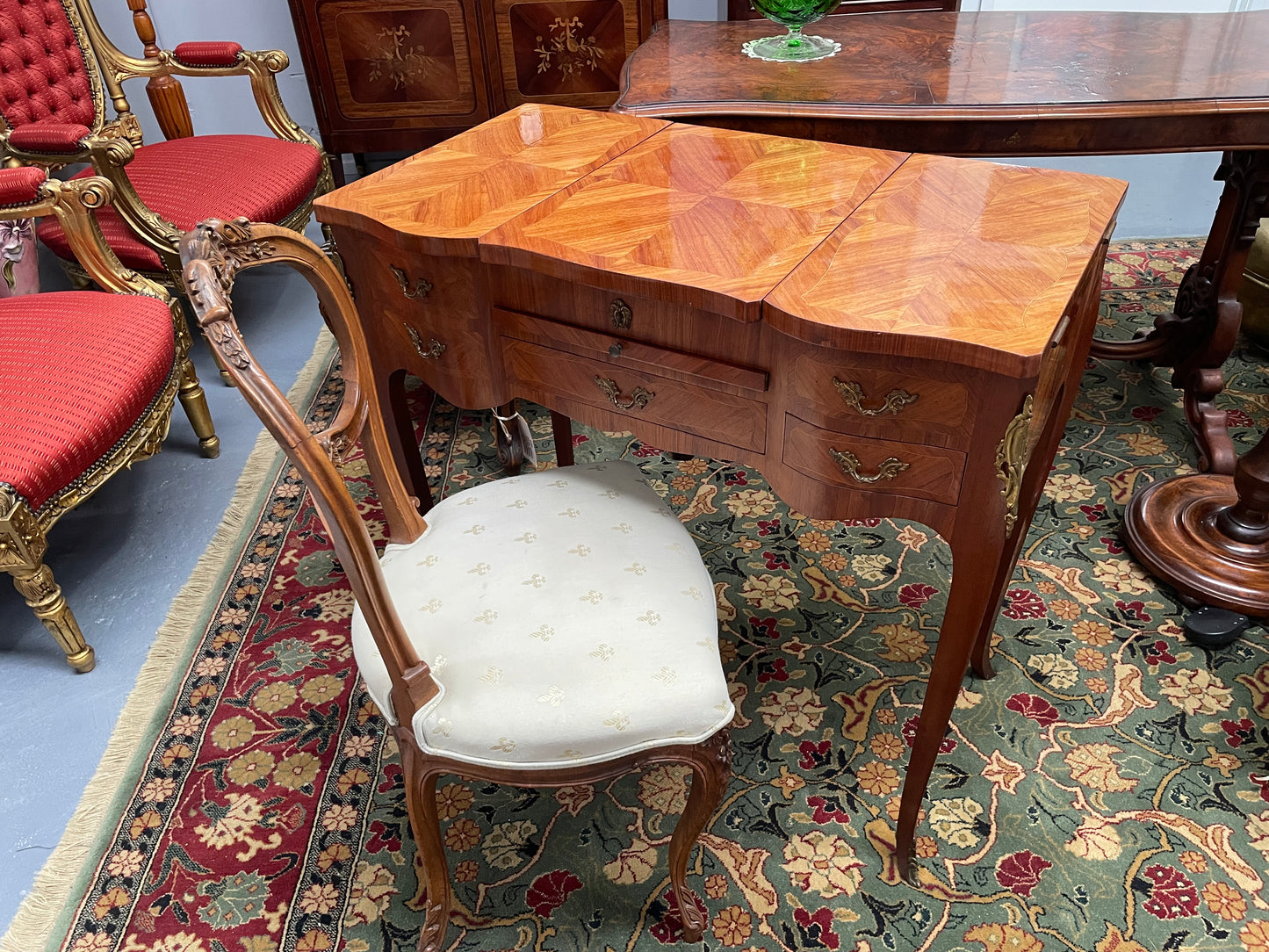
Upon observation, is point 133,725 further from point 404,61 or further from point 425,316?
point 404,61

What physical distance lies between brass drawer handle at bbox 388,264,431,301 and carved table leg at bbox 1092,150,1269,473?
1.87m

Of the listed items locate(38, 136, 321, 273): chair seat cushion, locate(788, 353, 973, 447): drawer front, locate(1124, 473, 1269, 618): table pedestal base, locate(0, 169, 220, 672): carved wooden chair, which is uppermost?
locate(788, 353, 973, 447): drawer front

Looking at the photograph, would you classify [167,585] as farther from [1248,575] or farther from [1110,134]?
[1248,575]

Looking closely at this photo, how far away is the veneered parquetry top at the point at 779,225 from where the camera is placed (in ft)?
3.63

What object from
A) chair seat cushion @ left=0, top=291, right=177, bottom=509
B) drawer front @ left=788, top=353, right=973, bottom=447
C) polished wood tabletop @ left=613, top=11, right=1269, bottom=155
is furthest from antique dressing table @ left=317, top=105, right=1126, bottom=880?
chair seat cushion @ left=0, top=291, right=177, bottom=509

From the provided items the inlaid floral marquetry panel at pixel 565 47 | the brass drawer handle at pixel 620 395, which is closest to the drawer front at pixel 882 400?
the brass drawer handle at pixel 620 395

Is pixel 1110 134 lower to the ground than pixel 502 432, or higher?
Answer: higher

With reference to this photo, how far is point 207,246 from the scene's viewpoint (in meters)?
1.01

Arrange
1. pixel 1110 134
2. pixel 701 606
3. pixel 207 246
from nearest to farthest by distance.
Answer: pixel 207 246 < pixel 701 606 < pixel 1110 134

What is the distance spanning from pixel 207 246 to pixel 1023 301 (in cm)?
95

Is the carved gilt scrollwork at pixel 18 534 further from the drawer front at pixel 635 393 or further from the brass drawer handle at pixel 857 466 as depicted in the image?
the brass drawer handle at pixel 857 466

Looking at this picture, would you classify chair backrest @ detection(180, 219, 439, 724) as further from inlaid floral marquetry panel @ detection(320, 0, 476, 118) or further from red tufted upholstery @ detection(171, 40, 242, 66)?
inlaid floral marquetry panel @ detection(320, 0, 476, 118)

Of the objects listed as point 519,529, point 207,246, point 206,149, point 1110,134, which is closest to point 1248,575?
point 1110,134

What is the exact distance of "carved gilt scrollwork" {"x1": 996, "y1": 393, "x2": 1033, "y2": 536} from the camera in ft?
3.62
